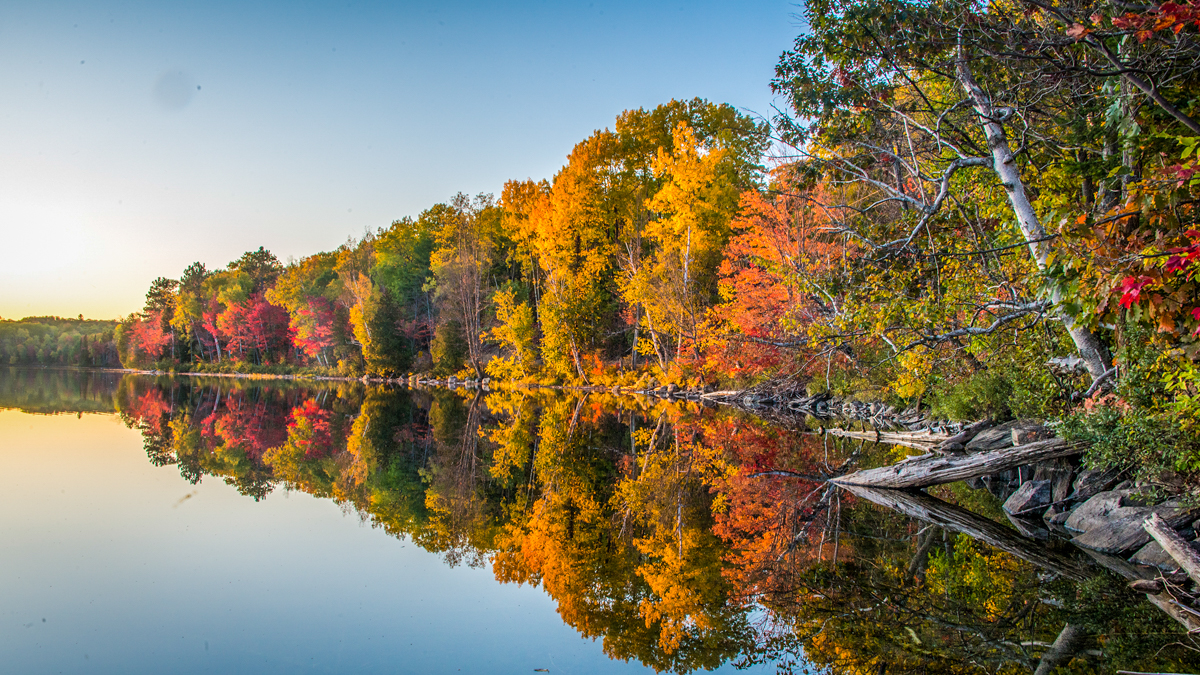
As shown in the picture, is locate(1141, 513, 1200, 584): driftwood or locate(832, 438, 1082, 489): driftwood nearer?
locate(1141, 513, 1200, 584): driftwood

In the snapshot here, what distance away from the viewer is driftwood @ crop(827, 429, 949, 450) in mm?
12438

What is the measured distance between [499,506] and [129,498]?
548 cm

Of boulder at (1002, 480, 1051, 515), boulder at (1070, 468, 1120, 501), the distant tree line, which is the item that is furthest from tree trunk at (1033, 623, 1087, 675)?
the distant tree line

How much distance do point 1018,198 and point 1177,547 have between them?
145 inches

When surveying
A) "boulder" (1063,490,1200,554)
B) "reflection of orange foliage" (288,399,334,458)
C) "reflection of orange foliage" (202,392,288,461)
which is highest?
"boulder" (1063,490,1200,554)

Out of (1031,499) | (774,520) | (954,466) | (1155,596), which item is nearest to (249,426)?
(774,520)

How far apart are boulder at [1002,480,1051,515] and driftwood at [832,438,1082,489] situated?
0.36 m

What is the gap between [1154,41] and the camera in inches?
223

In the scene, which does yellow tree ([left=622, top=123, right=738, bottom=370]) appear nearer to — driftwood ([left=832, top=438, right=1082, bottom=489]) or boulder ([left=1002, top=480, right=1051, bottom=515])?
driftwood ([left=832, top=438, right=1082, bottom=489])

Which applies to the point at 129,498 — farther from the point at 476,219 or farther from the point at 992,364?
the point at 476,219

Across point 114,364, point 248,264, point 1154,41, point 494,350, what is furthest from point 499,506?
point 114,364

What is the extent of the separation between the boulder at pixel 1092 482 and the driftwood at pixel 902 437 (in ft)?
10.1

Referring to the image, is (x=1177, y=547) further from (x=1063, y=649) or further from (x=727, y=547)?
(x=727, y=547)

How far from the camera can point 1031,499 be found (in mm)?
8367
